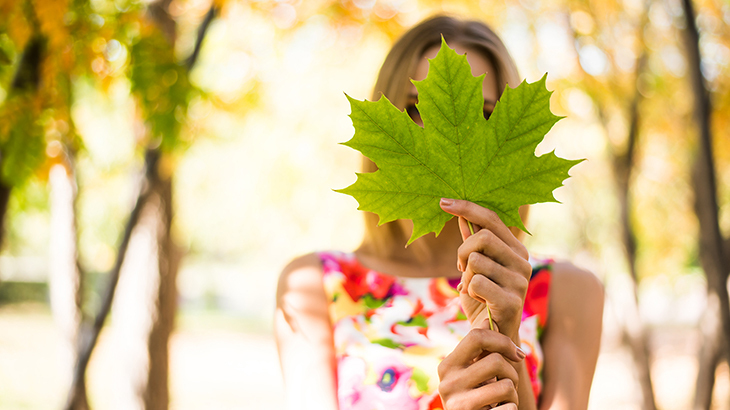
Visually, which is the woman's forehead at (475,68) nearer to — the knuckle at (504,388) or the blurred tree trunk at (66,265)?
the knuckle at (504,388)

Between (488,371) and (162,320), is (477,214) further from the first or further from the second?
(162,320)

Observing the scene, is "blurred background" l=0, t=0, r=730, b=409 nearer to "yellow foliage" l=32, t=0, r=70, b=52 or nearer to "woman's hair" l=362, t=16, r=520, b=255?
"yellow foliage" l=32, t=0, r=70, b=52

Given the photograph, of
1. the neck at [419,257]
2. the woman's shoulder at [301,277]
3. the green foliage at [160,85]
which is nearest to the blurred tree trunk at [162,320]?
the green foliage at [160,85]

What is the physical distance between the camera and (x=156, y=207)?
14.8 ft

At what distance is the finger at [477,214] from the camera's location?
1036 millimetres

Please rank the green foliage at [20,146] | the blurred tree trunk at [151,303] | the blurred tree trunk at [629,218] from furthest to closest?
the blurred tree trunk at [629,218], the blurred tree trunk at [151,303], the green foliage at [20,146]

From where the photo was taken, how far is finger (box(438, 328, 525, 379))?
1015 millimetres

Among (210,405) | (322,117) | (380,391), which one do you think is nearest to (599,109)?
(322,117)

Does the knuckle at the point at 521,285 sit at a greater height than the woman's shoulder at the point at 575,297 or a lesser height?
lesser

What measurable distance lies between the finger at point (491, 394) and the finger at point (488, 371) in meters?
0.01

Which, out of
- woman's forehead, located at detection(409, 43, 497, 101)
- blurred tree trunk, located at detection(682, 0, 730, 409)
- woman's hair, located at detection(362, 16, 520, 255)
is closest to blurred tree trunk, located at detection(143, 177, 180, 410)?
woman's hair, located at detection(362, 16, 520, 255)

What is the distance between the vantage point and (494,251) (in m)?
1.02

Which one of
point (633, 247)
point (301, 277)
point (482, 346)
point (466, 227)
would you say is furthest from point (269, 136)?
point (482, 346)

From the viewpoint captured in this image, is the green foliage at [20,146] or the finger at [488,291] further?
the green foliage at [20,146]
